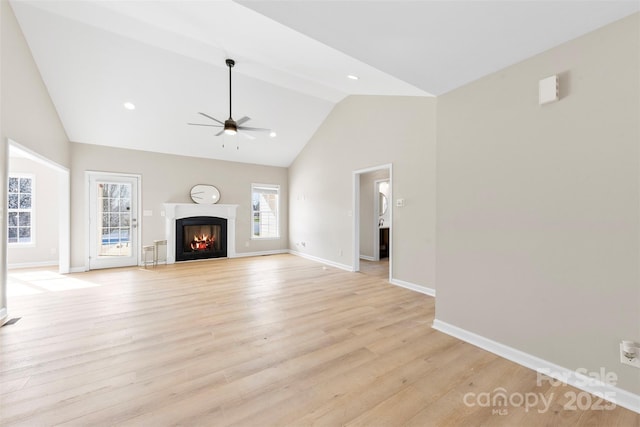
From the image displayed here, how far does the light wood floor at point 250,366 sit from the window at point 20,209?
326 centimetres

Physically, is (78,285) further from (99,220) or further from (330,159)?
(330,159)

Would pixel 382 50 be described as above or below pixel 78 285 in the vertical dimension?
above

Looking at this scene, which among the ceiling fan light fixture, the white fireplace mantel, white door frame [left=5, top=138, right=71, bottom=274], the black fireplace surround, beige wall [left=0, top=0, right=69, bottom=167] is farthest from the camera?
the black fireplace surround

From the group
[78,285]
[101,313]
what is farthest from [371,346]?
[78,285]

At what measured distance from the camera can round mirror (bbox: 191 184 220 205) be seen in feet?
21.6

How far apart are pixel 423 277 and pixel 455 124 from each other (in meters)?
2.39

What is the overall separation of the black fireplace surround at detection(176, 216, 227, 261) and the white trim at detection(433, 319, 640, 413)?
19.4ft

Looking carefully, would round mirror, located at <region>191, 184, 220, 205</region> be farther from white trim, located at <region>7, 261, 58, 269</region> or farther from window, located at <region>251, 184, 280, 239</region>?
white trim, located at <region>7, 261, 58, 269</region>

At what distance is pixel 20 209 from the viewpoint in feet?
18.8

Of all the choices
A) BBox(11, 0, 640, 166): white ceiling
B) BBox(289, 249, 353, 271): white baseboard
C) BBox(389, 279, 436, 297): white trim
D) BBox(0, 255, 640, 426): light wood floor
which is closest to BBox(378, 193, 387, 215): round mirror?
BBox(289, 249, 353, 271): white baseboard

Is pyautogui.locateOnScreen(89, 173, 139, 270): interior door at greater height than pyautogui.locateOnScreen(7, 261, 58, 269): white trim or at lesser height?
greater

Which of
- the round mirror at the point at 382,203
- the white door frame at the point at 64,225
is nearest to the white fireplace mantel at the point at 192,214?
the white door frame at the point at 64,225

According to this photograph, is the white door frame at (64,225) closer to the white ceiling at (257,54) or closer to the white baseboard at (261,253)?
the white ceiling at (257,54)

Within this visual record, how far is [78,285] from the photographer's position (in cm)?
430
